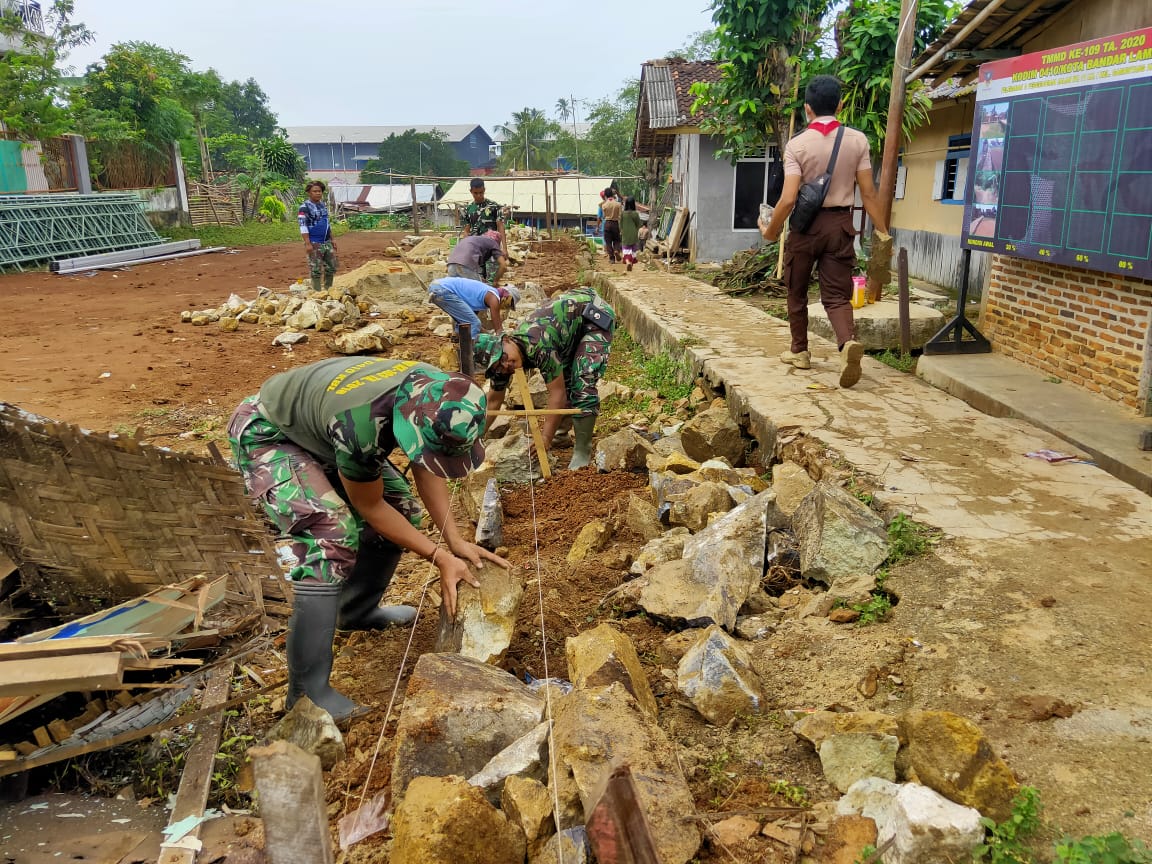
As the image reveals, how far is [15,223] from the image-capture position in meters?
17.7

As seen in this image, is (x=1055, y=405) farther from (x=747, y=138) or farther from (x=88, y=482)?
(x=747, y=138)

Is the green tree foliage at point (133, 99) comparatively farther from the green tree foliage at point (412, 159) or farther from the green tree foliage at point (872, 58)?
the green tree foliage at point (412, 159)

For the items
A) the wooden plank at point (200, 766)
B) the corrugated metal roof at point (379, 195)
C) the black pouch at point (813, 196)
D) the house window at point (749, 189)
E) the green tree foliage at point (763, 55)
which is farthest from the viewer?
the corrugated metal roof at point (379, 195)

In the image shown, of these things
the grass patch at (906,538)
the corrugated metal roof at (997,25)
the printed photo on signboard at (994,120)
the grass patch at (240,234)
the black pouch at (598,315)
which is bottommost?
the grass patch at (906,538)

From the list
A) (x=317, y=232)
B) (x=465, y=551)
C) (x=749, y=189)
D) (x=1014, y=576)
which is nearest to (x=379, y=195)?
(x=749, y=189)

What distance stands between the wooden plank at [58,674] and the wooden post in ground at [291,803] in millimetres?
1063

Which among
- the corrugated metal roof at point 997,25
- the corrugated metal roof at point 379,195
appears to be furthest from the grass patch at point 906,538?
the corrugated metal roof at point 379,195

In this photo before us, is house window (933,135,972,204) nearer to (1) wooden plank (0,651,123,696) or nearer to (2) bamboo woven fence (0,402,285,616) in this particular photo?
(2) bamboo woven fence (0,402,285,616)

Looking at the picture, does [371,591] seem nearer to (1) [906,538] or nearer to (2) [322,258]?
(1) [906,538]

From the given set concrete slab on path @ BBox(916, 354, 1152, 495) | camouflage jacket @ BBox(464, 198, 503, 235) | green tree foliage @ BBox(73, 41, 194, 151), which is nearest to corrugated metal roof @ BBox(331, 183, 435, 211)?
green tree foliage @ BBox(73, 41, 194, 151)

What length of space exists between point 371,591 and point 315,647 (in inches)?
26.5

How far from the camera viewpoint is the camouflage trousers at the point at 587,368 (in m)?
5.29

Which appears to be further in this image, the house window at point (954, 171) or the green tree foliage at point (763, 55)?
the green tree foliage at point (763, 55)

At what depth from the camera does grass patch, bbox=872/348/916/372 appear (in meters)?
6.36
